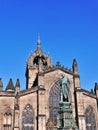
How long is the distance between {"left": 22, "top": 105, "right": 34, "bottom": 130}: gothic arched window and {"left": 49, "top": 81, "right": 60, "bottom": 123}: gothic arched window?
289 centimetres

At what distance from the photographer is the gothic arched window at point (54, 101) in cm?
3603

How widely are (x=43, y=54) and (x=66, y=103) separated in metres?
36.9

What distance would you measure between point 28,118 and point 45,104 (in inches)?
123

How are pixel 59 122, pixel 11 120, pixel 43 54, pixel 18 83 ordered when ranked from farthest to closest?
pixel 43 54 → pixel 18 83 → pixel 11 120 → pixel 59 122

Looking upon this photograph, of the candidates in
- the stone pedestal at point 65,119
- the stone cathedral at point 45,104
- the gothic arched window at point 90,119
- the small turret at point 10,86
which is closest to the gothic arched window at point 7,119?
the stone cathedral at point 45,104

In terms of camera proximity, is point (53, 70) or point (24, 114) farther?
point (53, 70)

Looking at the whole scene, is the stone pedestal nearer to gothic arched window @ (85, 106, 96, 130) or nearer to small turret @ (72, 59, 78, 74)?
gothic arched window @ (85, 106, 96, 130)

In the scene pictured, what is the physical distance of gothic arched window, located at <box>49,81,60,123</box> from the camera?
3603 cm

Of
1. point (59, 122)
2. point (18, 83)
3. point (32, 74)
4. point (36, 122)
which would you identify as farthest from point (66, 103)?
point (32, 74)

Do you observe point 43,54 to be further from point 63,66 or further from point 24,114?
point 24,114

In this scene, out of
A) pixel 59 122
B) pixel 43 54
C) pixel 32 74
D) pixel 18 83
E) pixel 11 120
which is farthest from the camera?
pixel 43 54

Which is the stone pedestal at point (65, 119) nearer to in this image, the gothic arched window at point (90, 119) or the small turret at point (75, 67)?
the gothic arched window at point (90, 119)

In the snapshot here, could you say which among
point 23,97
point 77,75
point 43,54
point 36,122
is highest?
point 43,54

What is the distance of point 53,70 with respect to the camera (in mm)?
38938
